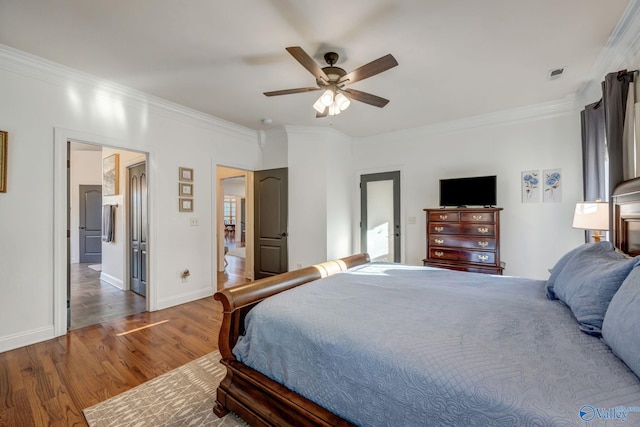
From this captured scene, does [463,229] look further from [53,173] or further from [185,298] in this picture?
[53,173]

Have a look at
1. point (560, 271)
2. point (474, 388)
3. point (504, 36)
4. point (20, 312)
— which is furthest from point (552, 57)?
point (20, 312)

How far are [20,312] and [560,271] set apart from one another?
440 cm

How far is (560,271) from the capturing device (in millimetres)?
1729

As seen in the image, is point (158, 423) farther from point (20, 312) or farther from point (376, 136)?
point (376, 136)

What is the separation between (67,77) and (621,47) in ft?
16.8

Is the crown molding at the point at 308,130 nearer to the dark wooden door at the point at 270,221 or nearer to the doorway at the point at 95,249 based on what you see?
the dark wooden door at the point at 270,221

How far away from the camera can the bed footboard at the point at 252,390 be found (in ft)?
4.18

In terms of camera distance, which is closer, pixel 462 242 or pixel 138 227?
pixel 462 242

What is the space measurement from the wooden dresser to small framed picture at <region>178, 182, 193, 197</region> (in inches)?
134

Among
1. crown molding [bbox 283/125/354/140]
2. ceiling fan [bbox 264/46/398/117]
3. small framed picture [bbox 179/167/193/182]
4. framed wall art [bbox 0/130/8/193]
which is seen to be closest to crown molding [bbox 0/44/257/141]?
framed wall art [bbox 0/130/8/193]

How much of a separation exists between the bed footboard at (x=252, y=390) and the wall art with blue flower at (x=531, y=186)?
367 centimetres

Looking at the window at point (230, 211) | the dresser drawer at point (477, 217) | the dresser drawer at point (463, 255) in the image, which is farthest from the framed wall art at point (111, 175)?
the window at point (230, 211)

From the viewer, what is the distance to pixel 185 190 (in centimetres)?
382

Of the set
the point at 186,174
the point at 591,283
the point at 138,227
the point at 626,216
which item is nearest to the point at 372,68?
the point at 591,283
